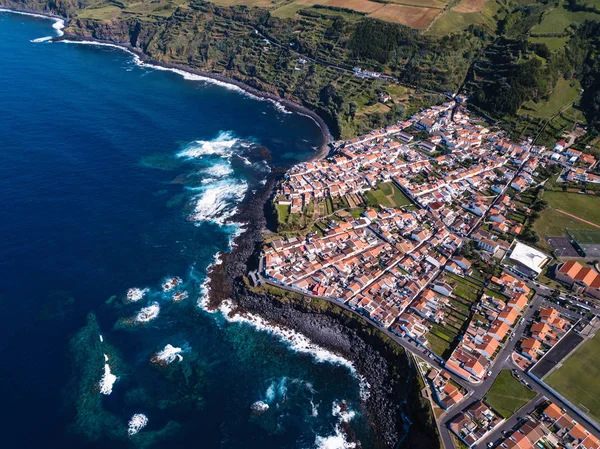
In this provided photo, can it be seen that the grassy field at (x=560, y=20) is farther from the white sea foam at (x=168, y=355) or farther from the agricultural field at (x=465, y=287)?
the white sea foam at (x=168, y=355)

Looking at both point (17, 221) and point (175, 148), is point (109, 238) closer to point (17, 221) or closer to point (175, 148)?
point (17, 221)

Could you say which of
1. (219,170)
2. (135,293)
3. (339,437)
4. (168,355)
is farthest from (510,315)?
(219,170)

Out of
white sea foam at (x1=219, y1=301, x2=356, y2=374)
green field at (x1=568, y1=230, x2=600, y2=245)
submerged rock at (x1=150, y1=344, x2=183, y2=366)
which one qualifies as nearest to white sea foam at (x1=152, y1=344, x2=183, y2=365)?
submerged rock at (x1=150, y1=344, x2=183, y2=366)

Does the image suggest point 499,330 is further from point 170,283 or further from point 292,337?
Result: point 170,283

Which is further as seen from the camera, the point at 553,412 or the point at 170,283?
the point at 170,283

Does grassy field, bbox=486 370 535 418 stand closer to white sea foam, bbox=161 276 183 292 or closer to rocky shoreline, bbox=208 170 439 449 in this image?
rocky shoreline, bbox=208 170 439 449

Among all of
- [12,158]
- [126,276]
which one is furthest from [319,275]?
[12,158]

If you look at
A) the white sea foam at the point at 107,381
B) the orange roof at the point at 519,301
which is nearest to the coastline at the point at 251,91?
the orange roof at the point at 519,301
